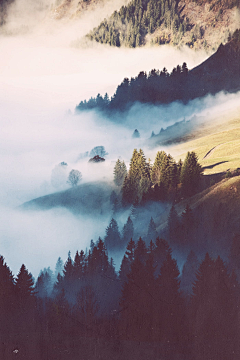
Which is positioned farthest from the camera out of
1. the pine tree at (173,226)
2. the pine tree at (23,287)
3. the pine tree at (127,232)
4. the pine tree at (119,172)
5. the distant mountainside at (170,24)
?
the distant mountainside at (170,24)

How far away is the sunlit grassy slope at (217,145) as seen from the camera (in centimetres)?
1338

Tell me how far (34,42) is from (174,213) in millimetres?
10533

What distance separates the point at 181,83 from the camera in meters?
15.0

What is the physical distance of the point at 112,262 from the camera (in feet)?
43.1

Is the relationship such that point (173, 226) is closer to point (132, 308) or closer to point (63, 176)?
point (132, 308)

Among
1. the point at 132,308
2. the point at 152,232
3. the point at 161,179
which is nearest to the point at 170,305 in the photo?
the point at 132,308

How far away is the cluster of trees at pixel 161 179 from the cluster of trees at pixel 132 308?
6.54 feet

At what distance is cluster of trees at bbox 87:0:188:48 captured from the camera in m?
15.4

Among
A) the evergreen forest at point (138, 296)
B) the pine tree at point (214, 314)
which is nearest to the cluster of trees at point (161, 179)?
the evergreen forest at point (138, 296)

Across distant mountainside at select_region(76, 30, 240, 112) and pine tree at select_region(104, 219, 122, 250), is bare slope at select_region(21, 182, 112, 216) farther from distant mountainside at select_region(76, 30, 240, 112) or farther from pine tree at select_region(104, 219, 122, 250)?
distant mountainside at select_region(76, 30, 240, 112)

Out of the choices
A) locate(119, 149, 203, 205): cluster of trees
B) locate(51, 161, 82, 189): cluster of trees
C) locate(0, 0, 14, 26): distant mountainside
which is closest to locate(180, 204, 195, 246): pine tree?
locate(119, 149, 203, 205): cluster of trees

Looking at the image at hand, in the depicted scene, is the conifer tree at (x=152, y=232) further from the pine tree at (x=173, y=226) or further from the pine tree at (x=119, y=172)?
the pine tree at (x=119, y=172)

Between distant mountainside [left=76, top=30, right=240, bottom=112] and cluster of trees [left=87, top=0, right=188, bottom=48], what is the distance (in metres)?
1.85

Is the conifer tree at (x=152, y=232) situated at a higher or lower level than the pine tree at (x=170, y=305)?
higher
